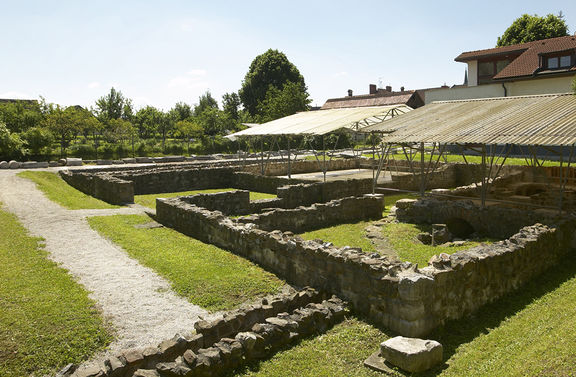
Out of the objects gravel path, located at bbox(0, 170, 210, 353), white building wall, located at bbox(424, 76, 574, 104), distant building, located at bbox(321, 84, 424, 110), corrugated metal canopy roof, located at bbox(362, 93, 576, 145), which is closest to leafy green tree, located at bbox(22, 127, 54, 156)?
gravel path, located at bbox(0, 170, 210, 353)

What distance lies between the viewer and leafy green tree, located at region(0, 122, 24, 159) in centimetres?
3572

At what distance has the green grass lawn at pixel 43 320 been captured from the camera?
675 centimetres

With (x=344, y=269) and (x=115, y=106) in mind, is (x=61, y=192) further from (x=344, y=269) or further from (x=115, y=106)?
(x=115, y=106)

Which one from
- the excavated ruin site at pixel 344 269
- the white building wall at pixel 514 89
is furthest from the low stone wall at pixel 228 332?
the white building wall at pixel 514 89

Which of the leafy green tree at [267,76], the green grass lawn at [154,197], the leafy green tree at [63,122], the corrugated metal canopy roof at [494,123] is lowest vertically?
the green grass lawn at [154,197]

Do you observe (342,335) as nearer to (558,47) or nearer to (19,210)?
(19,210)

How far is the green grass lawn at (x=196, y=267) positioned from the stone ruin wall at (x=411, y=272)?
572 millimetres

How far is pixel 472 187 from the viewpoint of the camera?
68.3 feet

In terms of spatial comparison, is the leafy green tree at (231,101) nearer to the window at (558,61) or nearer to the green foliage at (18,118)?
the green foliage at (18,118)

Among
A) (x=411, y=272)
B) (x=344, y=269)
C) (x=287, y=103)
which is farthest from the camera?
(x=287, y=103)

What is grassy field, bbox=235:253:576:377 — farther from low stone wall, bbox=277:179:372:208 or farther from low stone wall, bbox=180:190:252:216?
low stone wall, bbox=277:179:372:208

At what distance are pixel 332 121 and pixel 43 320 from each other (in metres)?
21.3

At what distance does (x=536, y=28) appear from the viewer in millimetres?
49250

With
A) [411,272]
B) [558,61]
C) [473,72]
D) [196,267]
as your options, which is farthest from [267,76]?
[411,272]
